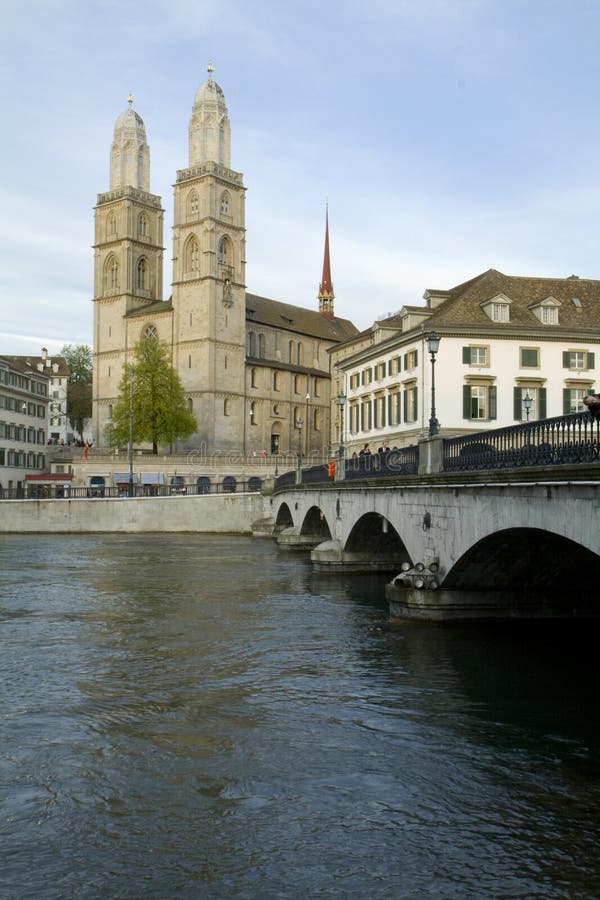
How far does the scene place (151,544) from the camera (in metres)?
51.8

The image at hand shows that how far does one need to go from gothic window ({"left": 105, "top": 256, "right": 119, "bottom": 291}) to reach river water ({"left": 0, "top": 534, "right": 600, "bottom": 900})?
3416 inches

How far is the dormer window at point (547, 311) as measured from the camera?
4947 cm

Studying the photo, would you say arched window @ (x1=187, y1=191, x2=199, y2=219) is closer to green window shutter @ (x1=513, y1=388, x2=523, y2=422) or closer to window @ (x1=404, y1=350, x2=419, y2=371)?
window @ (x1=404, y1=350, x2=419, y2=371)

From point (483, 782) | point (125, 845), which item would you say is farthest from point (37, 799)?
point (483, 782)

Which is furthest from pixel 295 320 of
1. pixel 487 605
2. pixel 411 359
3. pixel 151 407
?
pixel 487 605

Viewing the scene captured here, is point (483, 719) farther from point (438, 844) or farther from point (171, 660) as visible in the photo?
point (171, 660)

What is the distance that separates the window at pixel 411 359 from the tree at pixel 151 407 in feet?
120

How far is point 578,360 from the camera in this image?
161 feet

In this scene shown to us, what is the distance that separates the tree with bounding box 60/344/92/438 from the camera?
126m

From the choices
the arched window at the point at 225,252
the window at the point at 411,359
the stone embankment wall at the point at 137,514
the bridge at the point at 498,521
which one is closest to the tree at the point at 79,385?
the arched window at the point at 225,252

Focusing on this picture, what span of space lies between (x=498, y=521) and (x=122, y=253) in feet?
303

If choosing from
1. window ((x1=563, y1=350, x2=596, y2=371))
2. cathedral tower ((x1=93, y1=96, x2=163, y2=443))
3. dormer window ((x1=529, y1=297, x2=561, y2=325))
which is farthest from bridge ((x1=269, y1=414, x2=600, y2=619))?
cathedral tower ((x1=93, y1=96, x2=163, y2=443))

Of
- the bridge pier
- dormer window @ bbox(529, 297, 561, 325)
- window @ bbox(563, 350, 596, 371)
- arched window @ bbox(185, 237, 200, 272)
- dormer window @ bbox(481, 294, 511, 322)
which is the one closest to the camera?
the bridge pier

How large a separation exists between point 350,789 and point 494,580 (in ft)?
35.4
